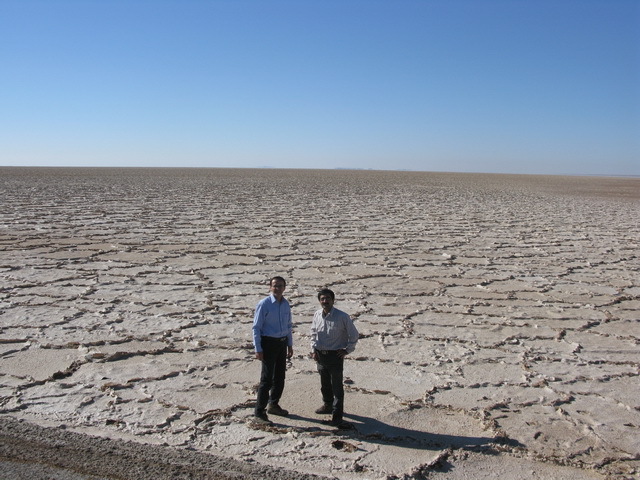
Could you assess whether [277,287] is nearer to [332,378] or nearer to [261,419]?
[332,378]

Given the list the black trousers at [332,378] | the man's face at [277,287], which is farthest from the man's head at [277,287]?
the black trousers at [332,378]

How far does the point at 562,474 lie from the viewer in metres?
2.58

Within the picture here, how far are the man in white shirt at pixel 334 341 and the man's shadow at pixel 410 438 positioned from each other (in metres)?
0.08

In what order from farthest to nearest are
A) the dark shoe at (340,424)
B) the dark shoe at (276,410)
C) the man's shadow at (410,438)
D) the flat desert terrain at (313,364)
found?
the dark shoe at (276,410) → the dark shoe at (340,424) → the man's shadow at (410,438) → the flat desert terrain at (313,364)

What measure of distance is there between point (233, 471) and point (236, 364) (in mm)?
1399

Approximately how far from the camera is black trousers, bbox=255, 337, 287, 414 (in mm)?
3000

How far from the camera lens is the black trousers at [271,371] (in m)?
3.00

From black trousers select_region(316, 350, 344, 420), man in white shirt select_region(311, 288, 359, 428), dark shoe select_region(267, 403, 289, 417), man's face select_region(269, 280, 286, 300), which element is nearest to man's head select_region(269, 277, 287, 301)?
man's face select_region(269, 280, 286, 300)

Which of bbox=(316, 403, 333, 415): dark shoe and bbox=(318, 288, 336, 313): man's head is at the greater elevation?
bbox=(318, 288, 336, 313): man's head

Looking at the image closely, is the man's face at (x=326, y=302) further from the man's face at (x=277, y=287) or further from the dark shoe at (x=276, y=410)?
the dark shoe at (x=276, y=410)

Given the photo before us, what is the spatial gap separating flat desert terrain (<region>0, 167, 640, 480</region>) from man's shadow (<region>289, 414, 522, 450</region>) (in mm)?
12

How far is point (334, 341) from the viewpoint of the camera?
2.98 m

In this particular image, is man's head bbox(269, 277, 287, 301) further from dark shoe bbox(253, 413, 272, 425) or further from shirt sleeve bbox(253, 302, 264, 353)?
dark shoe bbox(253, 413, 272, 425)

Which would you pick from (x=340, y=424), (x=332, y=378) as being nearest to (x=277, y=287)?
(x=332, y=378)
